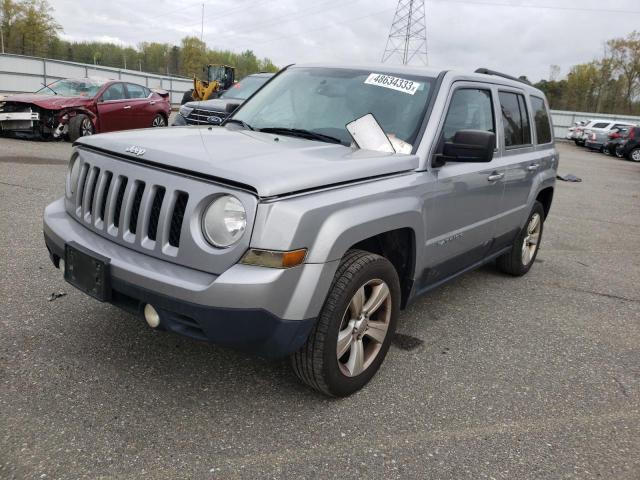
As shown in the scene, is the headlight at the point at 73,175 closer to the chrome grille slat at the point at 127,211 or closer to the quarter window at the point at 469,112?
the chrome grille slat at the point at 127,211

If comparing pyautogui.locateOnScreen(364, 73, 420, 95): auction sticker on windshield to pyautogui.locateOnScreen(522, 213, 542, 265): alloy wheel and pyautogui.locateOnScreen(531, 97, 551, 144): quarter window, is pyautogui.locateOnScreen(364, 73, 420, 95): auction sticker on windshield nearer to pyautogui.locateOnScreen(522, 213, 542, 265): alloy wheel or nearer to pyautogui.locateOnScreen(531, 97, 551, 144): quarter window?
pyautogui.locateOnScreen(531, 97, 551, 144): quarter window

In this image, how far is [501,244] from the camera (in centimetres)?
459

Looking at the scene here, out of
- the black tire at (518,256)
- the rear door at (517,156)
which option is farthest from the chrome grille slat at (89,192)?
the black tire at (518,256)

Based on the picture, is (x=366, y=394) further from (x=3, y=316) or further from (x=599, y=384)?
(x=3, y=316)

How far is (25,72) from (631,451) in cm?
2724

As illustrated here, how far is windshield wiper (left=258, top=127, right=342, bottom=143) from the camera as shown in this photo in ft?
11.0

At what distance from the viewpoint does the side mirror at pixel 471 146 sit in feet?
10.2

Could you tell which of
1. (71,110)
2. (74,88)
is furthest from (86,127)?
(74,88)

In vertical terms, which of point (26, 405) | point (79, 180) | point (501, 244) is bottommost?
point (26, 405)

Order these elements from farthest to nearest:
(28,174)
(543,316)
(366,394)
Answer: (28,174), (543,316), (366,394)

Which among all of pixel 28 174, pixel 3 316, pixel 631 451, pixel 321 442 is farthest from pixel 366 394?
pixel 28 174

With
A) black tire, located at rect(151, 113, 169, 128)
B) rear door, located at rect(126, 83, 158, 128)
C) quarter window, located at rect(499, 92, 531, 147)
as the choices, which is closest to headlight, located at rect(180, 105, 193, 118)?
rear door, located at rect(126, 83, 158, 128)

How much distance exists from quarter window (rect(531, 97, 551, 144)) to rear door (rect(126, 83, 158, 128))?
1031cm

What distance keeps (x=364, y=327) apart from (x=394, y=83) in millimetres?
1638
